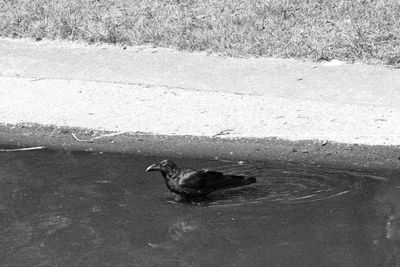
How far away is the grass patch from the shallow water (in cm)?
272

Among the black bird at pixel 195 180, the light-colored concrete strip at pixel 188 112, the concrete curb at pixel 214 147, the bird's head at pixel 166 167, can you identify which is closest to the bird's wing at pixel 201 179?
the black bird at pixel 195 180

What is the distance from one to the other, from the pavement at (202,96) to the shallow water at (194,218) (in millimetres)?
806

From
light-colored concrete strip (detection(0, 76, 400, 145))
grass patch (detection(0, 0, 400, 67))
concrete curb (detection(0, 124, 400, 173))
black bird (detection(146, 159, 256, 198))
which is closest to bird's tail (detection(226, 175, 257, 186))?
black bird (detection(146, 159, 256, 198))

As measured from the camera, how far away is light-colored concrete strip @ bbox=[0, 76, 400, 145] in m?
8.17

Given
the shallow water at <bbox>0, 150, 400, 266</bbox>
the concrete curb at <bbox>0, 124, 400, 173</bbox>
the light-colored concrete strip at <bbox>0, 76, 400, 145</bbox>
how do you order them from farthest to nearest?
1. the light-colored concrete strip at <bbox>0, 76, 400, 145</bbox>
2. the concrete curb at <bbox>0, 124, 400, 173</bbox>
3. the shallow water at <bbox>0, 150, 400, 266</bbox>

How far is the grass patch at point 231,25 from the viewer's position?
9914 millimetres

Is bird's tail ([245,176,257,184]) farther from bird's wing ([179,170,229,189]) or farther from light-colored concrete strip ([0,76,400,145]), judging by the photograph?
light-colored concrete strip ([0,76,400,145])

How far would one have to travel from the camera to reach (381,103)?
28.2 feet

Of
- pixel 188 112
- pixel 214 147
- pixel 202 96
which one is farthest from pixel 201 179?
pixel 202 96

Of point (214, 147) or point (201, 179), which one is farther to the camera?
point (214, 147)

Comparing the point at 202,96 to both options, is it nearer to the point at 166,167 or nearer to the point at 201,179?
the point at 166,167

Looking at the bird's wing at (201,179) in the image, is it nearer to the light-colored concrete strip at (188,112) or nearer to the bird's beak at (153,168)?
the bird's beak at (153,168)

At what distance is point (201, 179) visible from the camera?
6.79 metres

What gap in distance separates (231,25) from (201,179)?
13.7 ft
